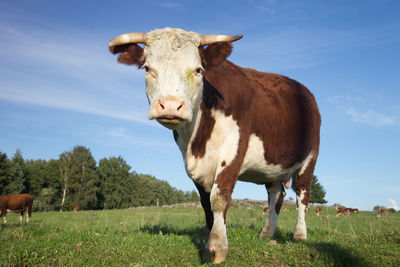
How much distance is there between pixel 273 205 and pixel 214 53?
3.97 meters

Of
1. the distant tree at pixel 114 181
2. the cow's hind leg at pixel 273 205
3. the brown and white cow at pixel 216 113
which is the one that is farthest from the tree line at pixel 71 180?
the brown and white cow at pixel 216 113

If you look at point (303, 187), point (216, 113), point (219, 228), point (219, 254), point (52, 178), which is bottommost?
point (219, 254)

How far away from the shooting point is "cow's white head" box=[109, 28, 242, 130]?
12.4 feet

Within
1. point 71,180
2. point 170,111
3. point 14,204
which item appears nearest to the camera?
point 170,111

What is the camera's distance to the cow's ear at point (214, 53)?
15.3 ft

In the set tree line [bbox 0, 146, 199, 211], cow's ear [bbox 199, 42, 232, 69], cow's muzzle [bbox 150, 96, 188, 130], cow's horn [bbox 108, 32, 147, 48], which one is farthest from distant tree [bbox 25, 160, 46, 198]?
cow's muzzle [bbox 150, 96, 188, 130]

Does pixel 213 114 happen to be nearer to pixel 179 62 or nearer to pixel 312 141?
pixel 179 62

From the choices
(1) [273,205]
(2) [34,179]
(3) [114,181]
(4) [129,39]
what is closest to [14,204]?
(1) [273,205]

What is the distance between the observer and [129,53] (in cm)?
479

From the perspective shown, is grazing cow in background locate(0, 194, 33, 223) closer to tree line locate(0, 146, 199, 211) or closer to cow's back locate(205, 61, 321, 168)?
cow's back locate(205, 61, 321, 168)

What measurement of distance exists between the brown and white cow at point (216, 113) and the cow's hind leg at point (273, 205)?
1.00 m

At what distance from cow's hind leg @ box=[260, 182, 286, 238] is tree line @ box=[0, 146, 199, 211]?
44.4 meters

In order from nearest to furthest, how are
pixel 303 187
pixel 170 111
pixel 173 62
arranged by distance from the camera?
1. pixel 170 111
2. pixel 173 62
3. pixel 303 187

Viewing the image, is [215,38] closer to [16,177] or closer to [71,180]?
[16,177]
